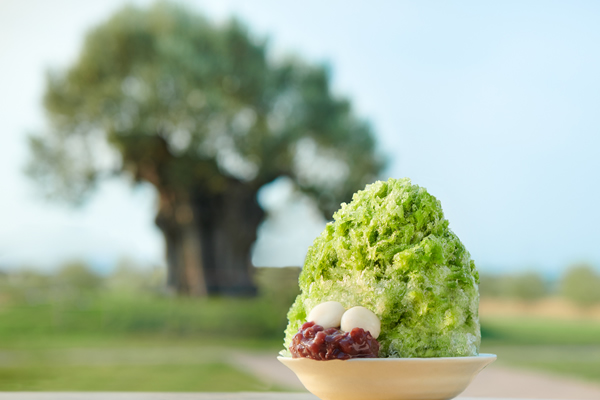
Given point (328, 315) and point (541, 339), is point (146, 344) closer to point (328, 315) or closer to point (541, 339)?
point (541, 339)

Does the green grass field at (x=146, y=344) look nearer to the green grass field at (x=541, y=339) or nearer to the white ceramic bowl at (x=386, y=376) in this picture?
the green grass field at (x=541, y=339)

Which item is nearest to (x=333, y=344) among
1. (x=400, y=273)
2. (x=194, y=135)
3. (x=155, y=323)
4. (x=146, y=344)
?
(x=400, y=273)

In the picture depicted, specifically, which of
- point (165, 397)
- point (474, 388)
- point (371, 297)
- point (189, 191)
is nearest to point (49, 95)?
point (189, 191)

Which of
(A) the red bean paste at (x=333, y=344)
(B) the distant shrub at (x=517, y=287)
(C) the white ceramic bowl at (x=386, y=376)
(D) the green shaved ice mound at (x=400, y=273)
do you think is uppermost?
(B) the distant shrub at (x=517, y=287)

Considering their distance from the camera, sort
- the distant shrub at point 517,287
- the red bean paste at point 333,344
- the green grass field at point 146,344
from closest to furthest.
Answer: the red bean paste at point 333,344, the green grass field at point 146,344, the distant shrub at point 517,287

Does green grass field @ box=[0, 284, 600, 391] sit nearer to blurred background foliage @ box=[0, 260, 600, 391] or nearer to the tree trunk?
blurred background foliage @ box=[0, 260, 600, 391]

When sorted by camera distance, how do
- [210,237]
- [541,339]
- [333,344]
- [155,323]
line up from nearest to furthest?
[333,344]
[210,237]
[155,323]
[541,339]

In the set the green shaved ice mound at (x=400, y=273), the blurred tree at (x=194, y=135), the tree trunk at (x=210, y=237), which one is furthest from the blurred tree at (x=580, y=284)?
the green shaved ice mound at (x=400, y=273)
